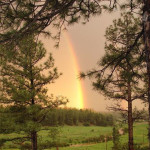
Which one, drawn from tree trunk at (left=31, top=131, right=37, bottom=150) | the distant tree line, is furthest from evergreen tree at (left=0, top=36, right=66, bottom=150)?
the distant tree line

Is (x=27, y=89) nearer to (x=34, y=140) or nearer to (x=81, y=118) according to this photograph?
(x=34, y=140)

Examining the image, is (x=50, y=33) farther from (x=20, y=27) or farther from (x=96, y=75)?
(x=96, y=75)

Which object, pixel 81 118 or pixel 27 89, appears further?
pixel 81 118

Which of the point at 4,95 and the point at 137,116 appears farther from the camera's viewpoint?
the point at 137,116

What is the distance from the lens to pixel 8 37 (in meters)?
5.37

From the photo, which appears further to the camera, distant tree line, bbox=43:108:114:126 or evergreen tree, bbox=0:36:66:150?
distant tree line, bbox=43:108:114:126

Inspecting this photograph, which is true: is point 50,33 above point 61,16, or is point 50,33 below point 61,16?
below

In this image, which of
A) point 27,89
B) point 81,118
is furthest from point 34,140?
point 81,118

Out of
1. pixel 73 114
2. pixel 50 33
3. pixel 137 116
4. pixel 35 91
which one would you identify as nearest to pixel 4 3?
pixel 50 33

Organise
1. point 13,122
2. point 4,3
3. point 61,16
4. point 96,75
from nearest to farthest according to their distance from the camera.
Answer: point 4,3
point 61,16
point 96,75
point 13,122

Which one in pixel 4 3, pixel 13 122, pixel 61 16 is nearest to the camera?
→ pixel 4 3

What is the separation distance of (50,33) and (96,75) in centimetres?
188

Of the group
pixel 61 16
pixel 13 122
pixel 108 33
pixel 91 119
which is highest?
pixel 108 33

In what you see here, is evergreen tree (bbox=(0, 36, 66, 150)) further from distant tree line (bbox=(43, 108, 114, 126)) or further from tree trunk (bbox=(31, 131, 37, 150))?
distant tree line (bbox=(43, 108, 114, 126))
